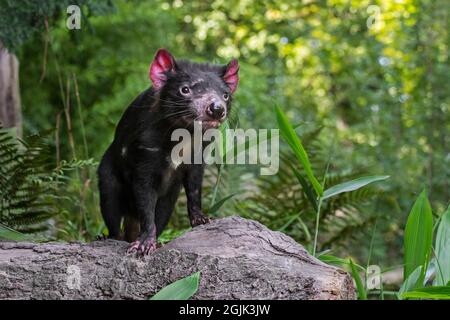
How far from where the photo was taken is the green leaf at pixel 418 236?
13.3 ft

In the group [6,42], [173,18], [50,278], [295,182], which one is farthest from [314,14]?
[50,278]

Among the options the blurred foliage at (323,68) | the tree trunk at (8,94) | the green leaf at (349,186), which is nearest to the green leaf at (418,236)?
the green leaf at (349,186)

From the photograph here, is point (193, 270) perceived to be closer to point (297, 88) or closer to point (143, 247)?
point (143, 247)

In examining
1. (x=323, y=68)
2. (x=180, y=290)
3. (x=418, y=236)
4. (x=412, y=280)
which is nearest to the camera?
(x=180, y=290)

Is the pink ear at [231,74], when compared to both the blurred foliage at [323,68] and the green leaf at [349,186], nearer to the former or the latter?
the green leaf at [349,186]

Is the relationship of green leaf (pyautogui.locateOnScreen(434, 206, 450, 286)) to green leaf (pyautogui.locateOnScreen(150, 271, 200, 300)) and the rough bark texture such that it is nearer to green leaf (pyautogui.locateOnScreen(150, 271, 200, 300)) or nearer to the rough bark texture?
the rough bark texture

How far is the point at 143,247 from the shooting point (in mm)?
3932

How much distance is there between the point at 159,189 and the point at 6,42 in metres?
1.81

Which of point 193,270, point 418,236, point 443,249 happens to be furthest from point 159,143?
point 443,249

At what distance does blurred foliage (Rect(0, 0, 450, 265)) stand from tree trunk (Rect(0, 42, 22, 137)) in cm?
84

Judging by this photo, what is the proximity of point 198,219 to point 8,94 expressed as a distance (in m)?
2.91

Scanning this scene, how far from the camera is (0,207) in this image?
506 cm

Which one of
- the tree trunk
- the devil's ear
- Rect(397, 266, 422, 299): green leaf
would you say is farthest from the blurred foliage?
Rect(397, 266, 422, 299): green leaf
